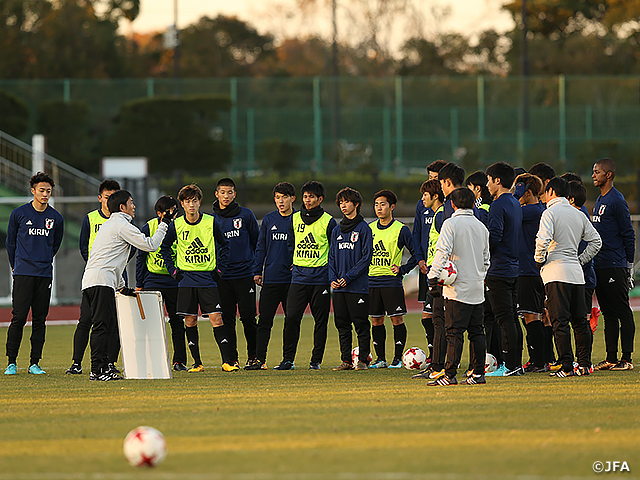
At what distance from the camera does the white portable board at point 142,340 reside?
351 inches

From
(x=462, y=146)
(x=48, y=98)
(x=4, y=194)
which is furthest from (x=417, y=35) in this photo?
(x=4, y=194)

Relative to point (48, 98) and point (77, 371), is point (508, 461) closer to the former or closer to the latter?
point (77, 371)

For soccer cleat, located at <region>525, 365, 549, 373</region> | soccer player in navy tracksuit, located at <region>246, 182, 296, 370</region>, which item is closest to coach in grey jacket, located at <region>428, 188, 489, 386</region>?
soccer cleat, located at <region>525, 365, 549, 373</region>

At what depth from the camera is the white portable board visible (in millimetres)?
8914

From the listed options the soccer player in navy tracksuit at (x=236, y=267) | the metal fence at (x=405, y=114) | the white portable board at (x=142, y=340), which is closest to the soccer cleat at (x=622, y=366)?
the soccer player in navy tracksuit at (x=236, y=267)

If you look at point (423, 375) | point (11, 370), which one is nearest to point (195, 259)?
point (11, 370)

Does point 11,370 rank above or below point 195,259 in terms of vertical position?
below

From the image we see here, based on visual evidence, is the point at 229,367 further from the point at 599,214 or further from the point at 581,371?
the point at 599,214

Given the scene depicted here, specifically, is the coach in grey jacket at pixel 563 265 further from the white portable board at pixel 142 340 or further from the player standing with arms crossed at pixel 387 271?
the white portable board at pixel 142 340

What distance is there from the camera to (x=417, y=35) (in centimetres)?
4509

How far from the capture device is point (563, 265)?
859 centimetres

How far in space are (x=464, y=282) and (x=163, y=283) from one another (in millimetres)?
3631

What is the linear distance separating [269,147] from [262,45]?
68.3ft

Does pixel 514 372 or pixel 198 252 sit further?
pixel 198 252
